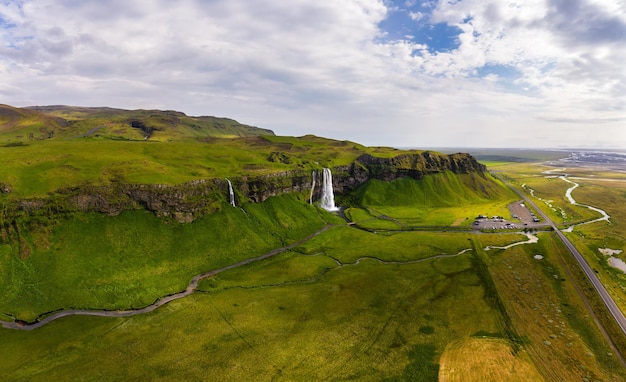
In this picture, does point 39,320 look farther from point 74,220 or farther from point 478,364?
point 478,364

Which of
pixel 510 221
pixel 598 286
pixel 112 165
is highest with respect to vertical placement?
pixel 112 165

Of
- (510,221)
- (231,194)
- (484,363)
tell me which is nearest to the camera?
(484,363)

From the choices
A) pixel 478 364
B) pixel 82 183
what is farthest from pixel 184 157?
pixel 478 364

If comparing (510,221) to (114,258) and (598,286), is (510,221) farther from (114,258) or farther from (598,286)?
(114,258)

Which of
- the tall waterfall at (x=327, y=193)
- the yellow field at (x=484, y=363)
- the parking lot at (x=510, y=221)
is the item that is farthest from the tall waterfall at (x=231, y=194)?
the parking lot at (x=510, y=221)

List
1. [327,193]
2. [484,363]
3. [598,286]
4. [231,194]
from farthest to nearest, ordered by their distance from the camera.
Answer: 1. [327,193]
2. [231,194]
3. [598,286]
4. [484,363]

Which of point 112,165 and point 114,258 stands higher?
point 112,165

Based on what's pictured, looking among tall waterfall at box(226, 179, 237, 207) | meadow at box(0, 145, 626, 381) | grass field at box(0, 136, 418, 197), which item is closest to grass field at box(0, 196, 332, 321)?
meadow at box(0, 145, 626, 381)

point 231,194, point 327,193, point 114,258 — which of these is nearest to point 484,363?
point 114,258

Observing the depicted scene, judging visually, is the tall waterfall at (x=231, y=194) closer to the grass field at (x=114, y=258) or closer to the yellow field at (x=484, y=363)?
the grass field at (x=114, y=258)
